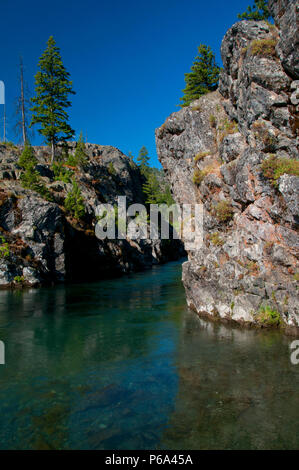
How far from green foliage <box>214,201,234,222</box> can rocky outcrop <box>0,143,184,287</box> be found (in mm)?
25594

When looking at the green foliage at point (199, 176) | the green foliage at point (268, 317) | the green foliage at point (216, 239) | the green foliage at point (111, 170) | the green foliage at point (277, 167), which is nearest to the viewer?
the green foliage at point (277, 167)

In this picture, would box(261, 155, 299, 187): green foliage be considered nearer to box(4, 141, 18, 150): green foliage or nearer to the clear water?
the clear water

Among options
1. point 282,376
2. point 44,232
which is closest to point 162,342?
point 282,376

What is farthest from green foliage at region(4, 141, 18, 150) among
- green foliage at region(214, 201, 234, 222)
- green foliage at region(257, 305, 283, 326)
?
green foliage at region(257, 305, 283, 326)

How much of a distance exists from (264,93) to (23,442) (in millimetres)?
21357

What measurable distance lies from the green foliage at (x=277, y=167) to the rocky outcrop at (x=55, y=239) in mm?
30493

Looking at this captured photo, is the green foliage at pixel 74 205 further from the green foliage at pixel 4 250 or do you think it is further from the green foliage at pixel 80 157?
the green foliage at pixel 80 157

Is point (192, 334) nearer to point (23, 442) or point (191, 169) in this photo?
point (23, 442)

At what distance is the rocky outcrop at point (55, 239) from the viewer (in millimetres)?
41594

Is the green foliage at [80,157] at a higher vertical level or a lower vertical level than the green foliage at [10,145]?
lower

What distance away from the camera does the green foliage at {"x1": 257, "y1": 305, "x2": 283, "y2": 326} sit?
1883cm

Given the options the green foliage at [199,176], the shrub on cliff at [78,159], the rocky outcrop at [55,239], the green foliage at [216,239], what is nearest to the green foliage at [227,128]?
the green foliage at [199,176]

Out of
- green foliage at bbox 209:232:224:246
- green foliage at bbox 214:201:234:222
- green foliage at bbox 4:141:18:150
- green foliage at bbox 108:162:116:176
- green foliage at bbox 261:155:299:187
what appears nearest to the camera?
green foliage at bbox 261:155:299:187

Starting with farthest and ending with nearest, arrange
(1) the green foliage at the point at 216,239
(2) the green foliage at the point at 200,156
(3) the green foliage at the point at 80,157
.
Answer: (3) the green foliage at the point at 80,157
(2) the green foliage at the point at 200,156
(1) the green foliage at the point at 216,239
